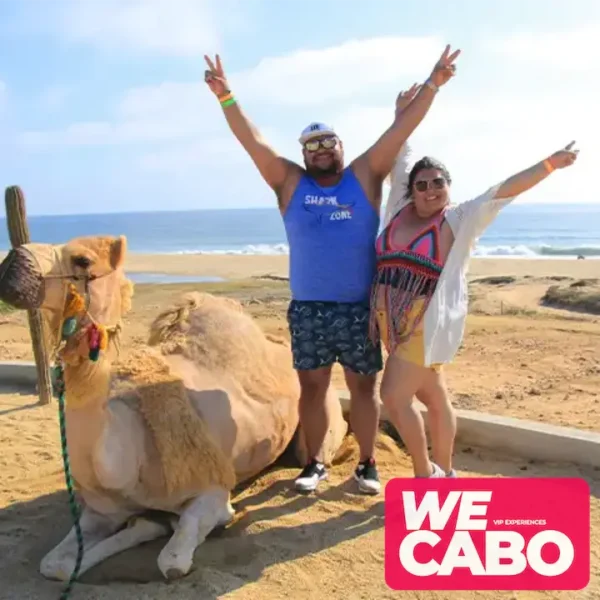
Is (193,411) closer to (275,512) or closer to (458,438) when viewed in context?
(275,512)

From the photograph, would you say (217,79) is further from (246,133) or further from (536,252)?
(536,252)

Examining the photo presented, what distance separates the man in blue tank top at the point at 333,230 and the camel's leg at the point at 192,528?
0.81 m

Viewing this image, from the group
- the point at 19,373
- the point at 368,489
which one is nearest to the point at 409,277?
the point at 368,489

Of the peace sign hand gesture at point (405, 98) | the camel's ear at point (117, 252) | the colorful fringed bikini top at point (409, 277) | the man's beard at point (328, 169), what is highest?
the peace sign hand gesture at point (405, 98)

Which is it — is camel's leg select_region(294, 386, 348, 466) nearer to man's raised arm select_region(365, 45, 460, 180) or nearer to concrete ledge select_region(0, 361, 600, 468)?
concrete ledge select_region(0, 361, 600, 468)

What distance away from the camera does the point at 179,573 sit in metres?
3.71

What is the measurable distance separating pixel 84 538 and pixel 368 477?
172 centimetres

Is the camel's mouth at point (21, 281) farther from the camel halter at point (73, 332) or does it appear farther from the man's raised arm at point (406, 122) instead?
the man's raised arm at point (406, 122)

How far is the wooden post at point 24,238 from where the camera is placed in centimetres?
670

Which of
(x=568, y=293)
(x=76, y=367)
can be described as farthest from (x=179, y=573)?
(x=568, y=293)

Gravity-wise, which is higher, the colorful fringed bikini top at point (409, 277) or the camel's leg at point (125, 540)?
the colorful fringed bikini top at point (409, 277)

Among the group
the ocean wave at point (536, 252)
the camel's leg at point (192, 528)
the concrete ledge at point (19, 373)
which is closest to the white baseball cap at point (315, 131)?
the camel's leg at point (192, 528)

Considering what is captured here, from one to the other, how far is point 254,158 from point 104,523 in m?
2.23

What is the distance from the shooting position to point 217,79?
465 centimetres
